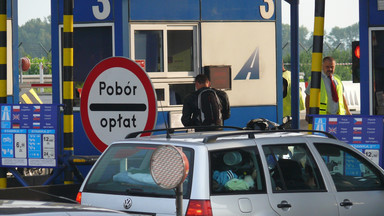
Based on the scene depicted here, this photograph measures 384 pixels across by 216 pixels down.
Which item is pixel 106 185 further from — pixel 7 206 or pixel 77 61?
pixel 77 61

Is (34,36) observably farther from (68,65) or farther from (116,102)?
(116,102)

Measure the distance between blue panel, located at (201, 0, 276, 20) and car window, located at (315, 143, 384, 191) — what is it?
6006 millimetres

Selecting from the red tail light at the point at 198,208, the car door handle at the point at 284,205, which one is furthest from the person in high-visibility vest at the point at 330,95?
the red tail light at the point at 198,208

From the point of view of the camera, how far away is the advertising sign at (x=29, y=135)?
1178cm

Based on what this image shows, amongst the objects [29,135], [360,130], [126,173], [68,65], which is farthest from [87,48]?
[126,173]

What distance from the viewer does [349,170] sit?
8.29 metres

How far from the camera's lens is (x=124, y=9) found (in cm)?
1341

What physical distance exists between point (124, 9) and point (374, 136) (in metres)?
4.32

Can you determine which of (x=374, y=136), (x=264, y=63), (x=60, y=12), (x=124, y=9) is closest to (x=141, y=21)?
(x=124, y=9)

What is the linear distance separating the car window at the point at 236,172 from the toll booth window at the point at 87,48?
660cm

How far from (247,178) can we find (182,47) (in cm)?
668

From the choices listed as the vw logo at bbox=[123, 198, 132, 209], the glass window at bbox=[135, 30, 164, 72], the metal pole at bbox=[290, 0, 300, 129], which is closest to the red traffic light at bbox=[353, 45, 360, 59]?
the metal pole at bbox=[290, 0, 300, 129]

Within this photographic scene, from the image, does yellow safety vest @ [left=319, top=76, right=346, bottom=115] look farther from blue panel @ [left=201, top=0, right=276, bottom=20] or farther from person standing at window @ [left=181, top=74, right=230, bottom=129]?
person standing at window @ [left=181, top=74, right=230, bottom=129]

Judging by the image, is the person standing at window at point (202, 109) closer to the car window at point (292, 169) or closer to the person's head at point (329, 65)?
the person's head at point (329, 65)
